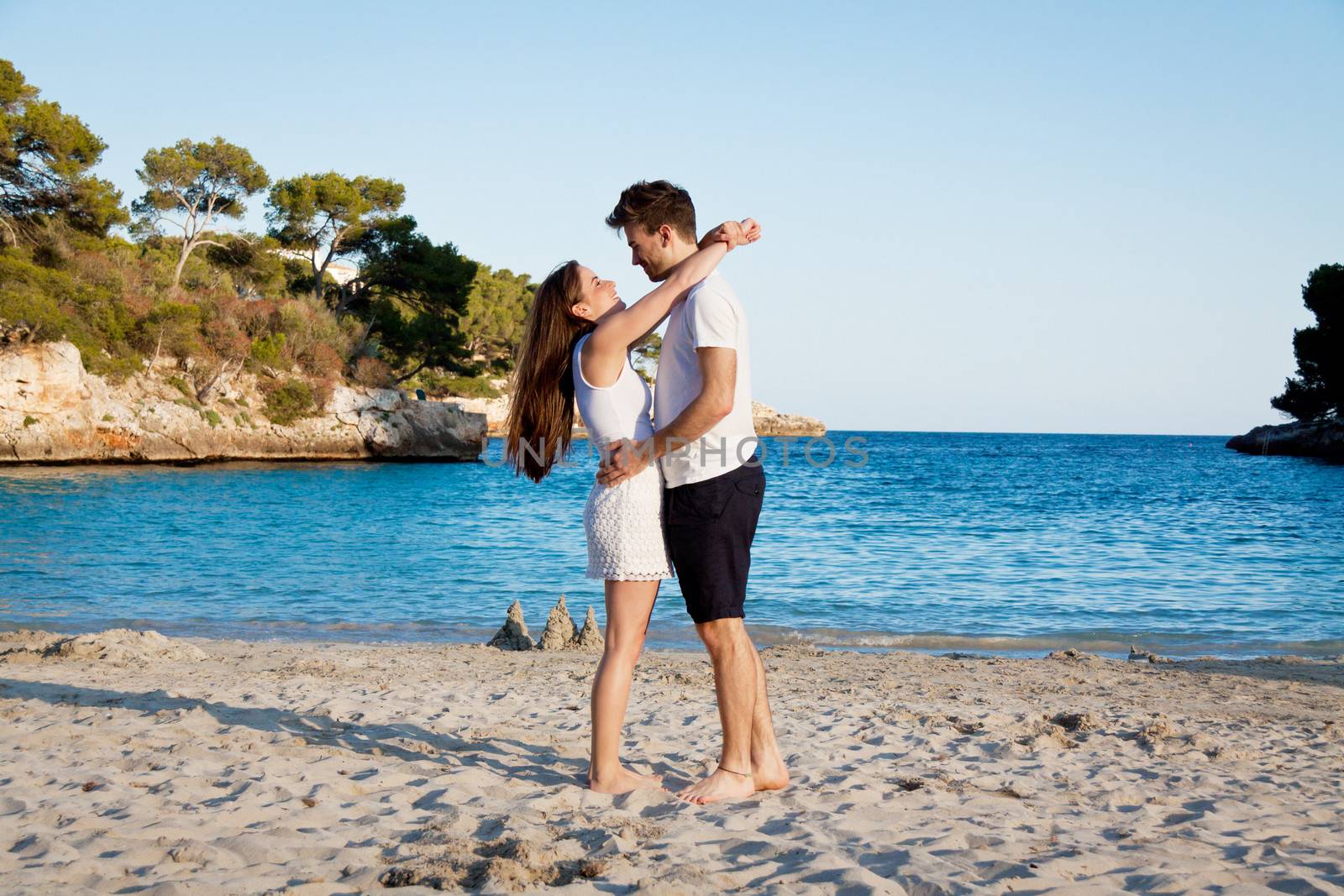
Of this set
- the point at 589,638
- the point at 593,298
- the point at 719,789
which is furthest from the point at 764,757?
the point at 589,638

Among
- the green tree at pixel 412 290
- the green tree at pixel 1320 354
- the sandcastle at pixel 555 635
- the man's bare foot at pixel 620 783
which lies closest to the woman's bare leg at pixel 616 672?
the man's bare foot at pixel 620 783

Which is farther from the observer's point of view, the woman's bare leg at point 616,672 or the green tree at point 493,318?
the green tree at point 493,318

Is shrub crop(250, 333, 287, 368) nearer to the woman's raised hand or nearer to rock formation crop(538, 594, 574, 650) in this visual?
rock formation crop(538, 594, 574, 650)

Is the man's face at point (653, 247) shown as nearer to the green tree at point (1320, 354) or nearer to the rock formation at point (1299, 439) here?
the green tree at point (1320, 354)

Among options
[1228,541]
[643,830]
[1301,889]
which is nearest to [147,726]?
[643,830]

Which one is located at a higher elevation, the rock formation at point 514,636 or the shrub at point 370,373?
the shrub at point 370,373

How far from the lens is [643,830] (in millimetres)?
2877

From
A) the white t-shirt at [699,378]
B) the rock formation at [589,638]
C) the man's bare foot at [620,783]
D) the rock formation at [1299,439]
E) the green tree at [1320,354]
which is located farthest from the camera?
the rock formation at [1299,439]

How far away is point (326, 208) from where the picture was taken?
128ft

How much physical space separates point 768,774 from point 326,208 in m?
39.9

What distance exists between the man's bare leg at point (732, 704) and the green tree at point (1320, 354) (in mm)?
52434

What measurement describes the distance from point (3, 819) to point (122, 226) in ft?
118

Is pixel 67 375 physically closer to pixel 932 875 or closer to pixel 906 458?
pixel 932 875

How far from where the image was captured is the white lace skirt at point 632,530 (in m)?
3.11
